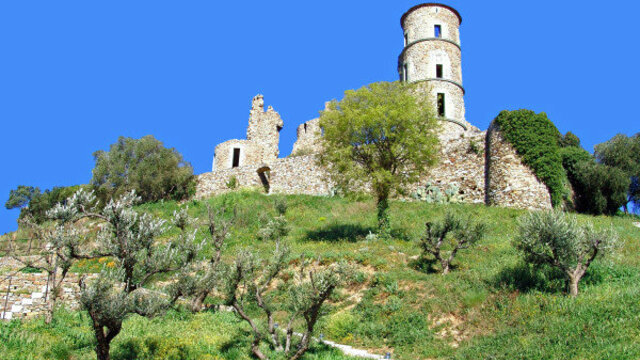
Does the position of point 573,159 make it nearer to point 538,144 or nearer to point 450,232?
point 538,144

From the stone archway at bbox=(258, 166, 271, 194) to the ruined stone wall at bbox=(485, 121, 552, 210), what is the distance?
45.5 ft

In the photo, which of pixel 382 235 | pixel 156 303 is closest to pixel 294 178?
pixel 382 235

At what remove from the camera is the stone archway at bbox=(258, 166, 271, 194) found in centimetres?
3045

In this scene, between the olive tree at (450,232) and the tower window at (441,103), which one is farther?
the tower window at (441,103)

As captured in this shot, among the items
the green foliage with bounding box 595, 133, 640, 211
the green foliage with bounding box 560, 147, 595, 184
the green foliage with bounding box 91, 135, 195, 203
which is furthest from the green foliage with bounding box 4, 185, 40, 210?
the green foliage with bounding box 595, 133, 640, 211

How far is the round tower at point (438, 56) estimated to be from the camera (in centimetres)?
3084

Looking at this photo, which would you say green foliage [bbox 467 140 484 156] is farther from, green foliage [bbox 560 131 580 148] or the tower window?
the tower window

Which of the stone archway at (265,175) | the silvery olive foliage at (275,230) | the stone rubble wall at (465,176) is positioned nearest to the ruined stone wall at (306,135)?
the stone archway at (265,175)

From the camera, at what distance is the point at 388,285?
1272 centimetres

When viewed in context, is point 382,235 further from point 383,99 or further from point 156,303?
point 156,303

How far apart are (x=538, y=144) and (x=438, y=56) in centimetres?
1279

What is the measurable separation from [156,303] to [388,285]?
6.45 meters

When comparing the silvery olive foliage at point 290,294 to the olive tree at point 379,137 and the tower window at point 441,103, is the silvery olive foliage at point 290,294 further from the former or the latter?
the tower window at point 441,103

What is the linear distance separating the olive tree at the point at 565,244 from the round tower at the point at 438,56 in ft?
63.8
